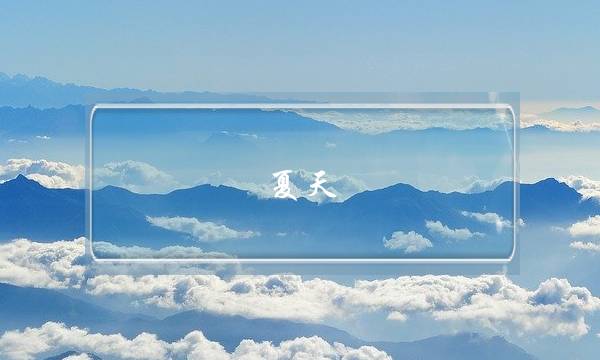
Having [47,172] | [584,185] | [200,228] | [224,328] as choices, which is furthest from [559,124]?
[47,172]

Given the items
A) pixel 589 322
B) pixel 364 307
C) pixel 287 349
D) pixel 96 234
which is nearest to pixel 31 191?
pixel 96 234

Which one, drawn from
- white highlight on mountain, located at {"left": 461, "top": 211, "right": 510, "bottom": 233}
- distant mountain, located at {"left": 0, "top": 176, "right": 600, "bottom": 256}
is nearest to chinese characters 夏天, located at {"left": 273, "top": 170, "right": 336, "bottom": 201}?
distant mountain, located at {"left": 0, "top": 176, "right": 600, "bottom": 256}

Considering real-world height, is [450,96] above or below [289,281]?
above

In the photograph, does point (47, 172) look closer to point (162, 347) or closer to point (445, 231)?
point (162, 347)

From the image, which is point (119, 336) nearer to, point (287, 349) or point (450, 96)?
point (287, 349)

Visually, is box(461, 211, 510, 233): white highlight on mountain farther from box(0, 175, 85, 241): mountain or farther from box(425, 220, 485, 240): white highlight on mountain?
box(0, 175, 85, 241): mountain

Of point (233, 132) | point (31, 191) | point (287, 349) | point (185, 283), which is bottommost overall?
point (287, 349)

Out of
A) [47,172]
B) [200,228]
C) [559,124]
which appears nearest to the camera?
[200,228]
